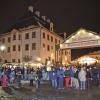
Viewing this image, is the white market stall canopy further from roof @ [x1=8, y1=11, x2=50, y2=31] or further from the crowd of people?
roof @ [x1=8, y1=11, x2=50, y2=31]

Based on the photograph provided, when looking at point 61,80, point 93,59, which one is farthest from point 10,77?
point 93,59

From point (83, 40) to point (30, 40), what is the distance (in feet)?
104

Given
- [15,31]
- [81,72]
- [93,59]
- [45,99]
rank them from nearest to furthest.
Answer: [45,99] → [81,72] → [93,59] → [15,31]

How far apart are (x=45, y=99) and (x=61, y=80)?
329 inches

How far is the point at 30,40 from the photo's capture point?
6247 cm

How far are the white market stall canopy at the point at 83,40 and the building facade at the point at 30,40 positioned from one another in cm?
2568

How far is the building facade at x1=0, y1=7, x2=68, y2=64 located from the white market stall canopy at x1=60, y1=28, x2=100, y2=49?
25.7m

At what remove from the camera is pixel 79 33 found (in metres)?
31.9

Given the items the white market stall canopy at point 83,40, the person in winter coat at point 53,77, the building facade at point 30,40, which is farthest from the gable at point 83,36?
the building facade at point 30,40

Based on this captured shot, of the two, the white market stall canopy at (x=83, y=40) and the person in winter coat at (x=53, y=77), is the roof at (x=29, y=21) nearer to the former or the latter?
the white market stall canopy at (x=83, y=40)

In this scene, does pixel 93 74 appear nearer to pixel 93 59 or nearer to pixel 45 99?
pixel 45 99

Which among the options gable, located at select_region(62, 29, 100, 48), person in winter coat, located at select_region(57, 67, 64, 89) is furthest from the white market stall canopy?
person in winter coat, located at select_region(57, 67, 64, 89)

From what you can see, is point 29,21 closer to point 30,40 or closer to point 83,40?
point 30,40

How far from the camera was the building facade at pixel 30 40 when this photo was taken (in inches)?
2398
